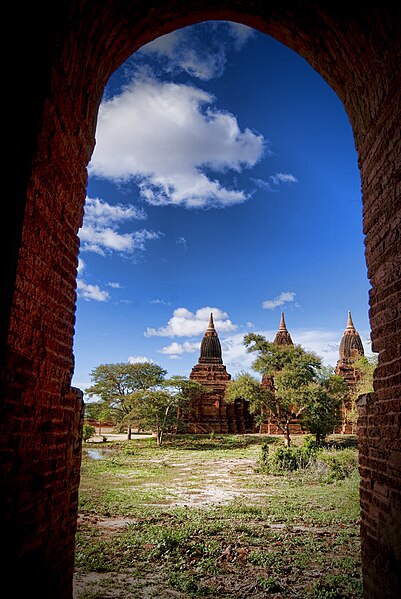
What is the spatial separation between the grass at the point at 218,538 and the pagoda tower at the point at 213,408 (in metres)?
23.5

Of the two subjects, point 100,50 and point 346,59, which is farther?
point 346,59

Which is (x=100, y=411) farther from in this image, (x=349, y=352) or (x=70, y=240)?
(x=70, y=240)

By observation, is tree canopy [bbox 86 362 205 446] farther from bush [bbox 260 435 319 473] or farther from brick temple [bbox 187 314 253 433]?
bush [bbox 260 435 319 473]

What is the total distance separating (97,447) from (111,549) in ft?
72.1

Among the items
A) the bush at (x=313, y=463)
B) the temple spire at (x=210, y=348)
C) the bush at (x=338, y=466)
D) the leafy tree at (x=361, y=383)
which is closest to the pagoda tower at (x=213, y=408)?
the temple spire at (x=210, y=348)

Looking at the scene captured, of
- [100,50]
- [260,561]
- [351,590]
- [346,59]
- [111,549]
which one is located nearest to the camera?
[100,50]

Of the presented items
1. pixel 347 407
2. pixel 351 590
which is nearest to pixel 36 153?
pixel 351 590

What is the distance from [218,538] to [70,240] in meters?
5.59

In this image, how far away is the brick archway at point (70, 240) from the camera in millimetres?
2551

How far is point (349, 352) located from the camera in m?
44.0

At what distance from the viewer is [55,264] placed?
311 centimetres

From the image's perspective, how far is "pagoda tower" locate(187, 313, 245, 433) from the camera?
37.5 m

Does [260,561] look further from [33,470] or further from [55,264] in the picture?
[55,264]

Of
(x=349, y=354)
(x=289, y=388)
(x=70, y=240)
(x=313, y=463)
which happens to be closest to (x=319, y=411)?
(x=289, y=388)
